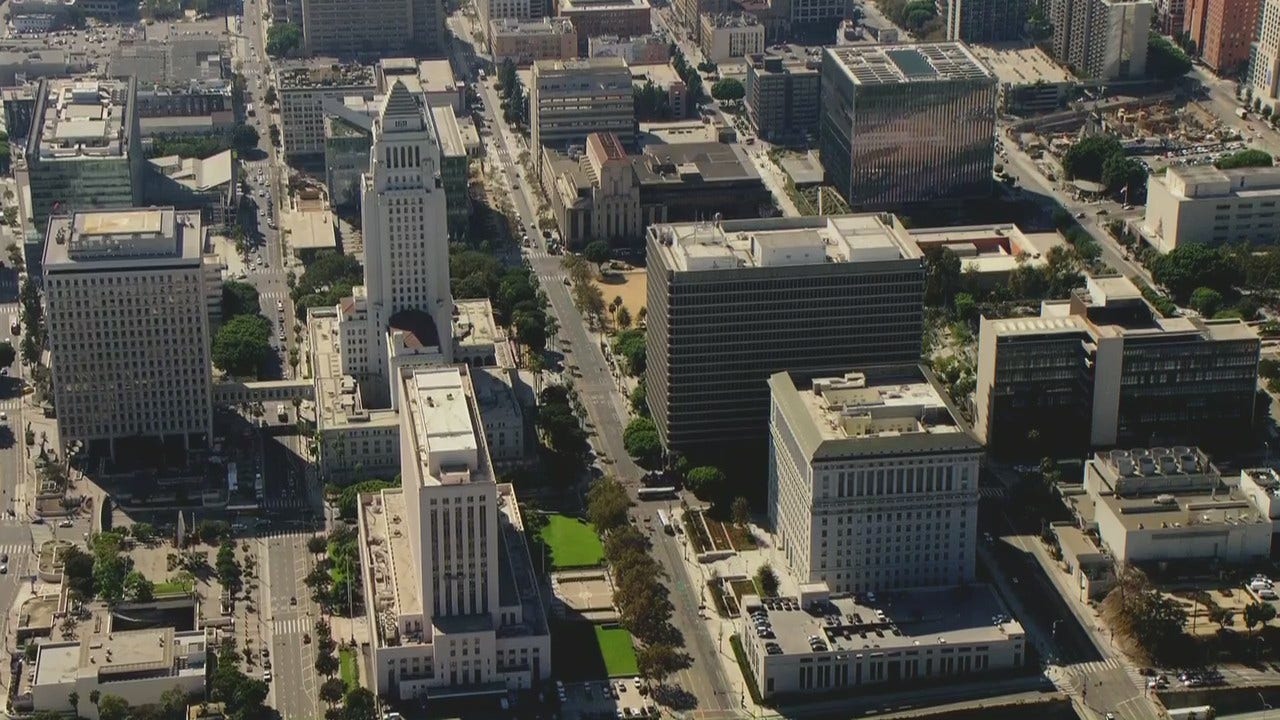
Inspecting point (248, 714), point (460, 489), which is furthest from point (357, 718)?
point (460, 489)

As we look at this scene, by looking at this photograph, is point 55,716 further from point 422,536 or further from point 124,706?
point 422,536

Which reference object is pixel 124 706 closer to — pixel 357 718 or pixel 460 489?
pixel 357 718

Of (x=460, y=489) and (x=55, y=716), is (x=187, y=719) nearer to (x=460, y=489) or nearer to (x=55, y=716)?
(x=55, y=716)

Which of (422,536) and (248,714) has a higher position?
(422,536)

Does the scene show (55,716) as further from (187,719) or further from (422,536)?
(422,536)

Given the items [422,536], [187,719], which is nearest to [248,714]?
[187,719]

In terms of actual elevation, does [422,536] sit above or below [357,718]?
above
